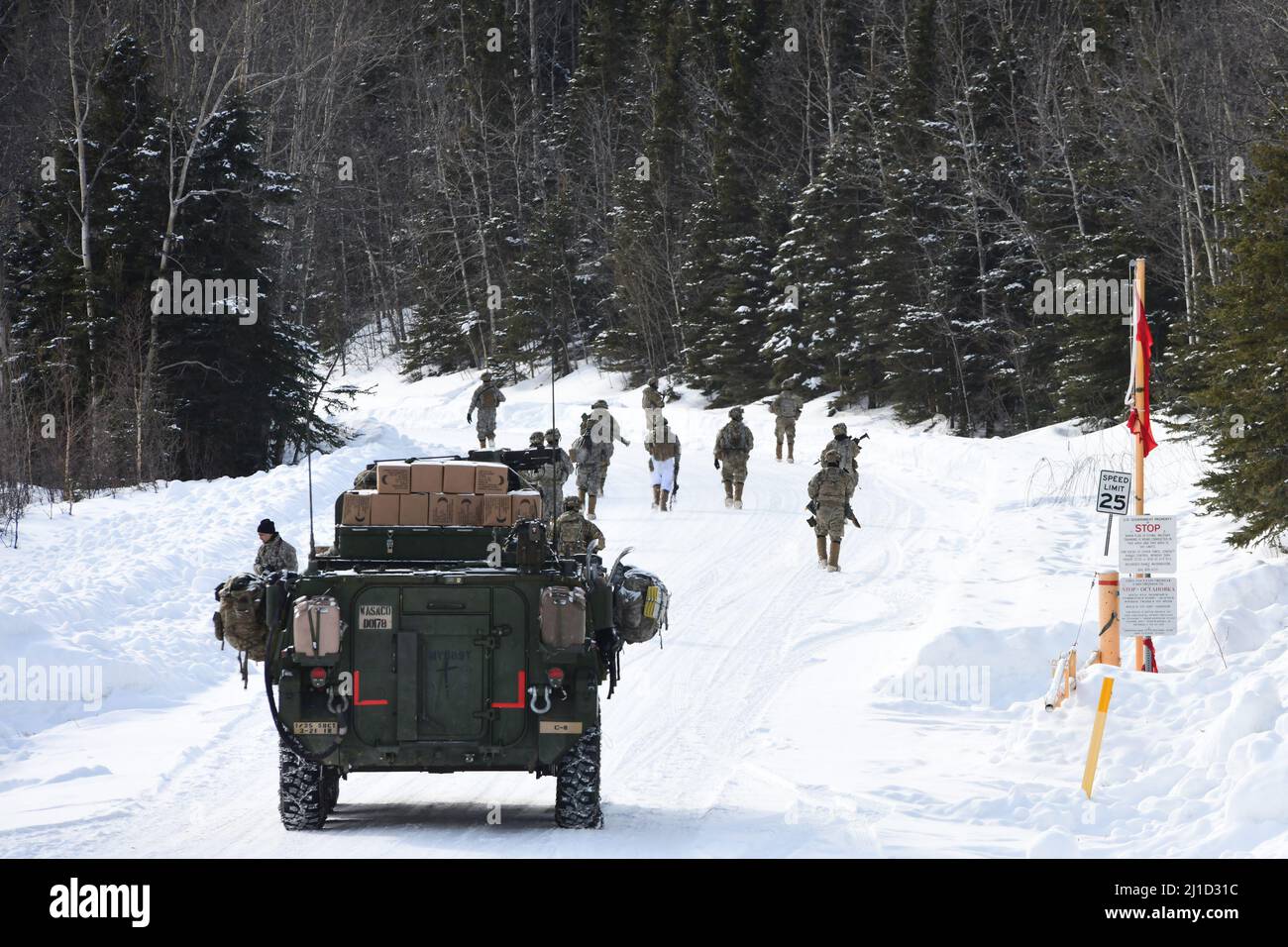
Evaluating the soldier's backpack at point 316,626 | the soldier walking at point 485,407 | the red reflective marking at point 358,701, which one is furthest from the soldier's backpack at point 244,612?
the soldier walking at point 485,407

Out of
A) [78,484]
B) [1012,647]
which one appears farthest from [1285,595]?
[78,484]

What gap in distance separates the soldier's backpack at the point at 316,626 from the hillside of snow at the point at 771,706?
1088 mm

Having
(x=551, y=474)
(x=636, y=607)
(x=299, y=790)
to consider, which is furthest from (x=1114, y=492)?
(x=551, y=474)

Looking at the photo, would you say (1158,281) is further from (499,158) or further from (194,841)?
(499,158)

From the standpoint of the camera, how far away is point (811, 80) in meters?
57.2

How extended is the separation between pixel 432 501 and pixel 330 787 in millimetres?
1915

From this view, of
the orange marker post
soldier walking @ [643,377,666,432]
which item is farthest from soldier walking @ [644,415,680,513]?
the orange marker post

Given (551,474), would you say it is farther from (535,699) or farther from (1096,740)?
(1096,740)

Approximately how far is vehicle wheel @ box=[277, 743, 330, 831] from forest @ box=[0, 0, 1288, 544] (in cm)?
316

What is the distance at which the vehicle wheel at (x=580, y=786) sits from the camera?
8.70 meters

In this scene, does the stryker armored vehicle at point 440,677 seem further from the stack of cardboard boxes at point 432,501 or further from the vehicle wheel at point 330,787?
the stack of cardboard boxes at point 432,501

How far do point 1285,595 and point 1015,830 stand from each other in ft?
20.8

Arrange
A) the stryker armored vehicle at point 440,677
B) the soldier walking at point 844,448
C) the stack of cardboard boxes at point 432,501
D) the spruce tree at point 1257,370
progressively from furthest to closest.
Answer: the soldier walking at point 844,448 < the spruce tree at point 1257,370 < the stack of cardboard boxes at point 432,501 < the stryker armored vehicle at point 440,677
